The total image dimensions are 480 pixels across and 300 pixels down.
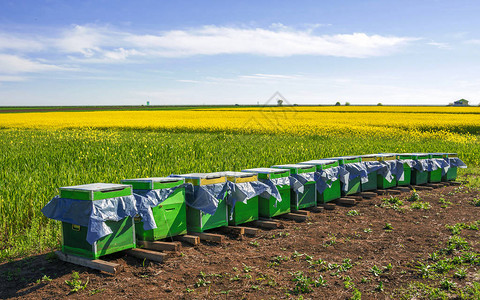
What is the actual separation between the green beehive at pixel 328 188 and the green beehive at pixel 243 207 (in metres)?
2.16

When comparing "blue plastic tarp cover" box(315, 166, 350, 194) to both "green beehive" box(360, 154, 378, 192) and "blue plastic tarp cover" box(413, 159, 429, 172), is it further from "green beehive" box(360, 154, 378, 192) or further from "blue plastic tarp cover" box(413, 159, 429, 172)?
"blue plastic tarp cover" box(413, 159, 429, 172)

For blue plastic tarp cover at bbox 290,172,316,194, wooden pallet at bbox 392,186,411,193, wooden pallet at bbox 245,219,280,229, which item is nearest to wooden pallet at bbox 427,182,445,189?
wooden pallet at bbox 392,186,411,193

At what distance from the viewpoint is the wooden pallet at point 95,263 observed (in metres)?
5.45

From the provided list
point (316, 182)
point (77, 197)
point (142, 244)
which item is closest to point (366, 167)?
point (316, 182)

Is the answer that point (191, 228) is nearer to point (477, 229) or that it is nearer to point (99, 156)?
point (477, 229)

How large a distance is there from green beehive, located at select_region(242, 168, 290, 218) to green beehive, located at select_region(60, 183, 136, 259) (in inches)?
113

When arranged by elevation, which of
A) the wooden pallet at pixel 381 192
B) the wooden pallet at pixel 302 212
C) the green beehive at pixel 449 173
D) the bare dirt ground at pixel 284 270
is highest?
the green beehive at pixel 449 173

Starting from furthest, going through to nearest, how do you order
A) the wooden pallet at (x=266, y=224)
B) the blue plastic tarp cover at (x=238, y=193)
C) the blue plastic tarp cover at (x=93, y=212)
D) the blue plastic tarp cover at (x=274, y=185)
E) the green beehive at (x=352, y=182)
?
the green beehive at (x=352, y=182) < the blue plastic tarp cover at (x=274, y=185) < the wooden pallet at (x=266, y=224) < the blue plastic tarp cover at (x=238, y=193) < the blue plastic tarp cover at (x=93, y=212)

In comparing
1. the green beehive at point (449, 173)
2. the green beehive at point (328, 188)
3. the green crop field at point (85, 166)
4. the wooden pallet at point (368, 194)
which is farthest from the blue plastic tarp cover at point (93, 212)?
the green beehive at point (449, 173)

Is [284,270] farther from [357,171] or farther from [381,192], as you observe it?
[381,192]

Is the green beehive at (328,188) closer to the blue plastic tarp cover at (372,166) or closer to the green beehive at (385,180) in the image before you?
the blue plastic tarp cover at (372,166)

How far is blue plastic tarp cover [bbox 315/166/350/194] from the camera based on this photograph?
9297 mm

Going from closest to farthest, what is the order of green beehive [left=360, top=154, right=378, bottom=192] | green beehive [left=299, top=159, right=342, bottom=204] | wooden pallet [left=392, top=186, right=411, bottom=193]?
green beehive [left=299, top=159, right=342, bottom=204] < green beehive [left=360, top=154, right=378, bottom=192] < wooden pallet [left=392, top=186, right=411, bottom=193]

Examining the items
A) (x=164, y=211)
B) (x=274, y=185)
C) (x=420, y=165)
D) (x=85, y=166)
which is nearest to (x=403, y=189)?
(x=420, y=165)
